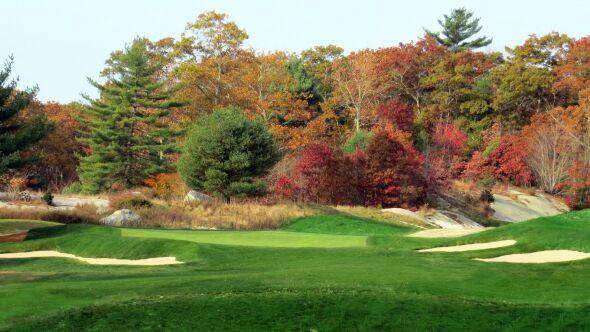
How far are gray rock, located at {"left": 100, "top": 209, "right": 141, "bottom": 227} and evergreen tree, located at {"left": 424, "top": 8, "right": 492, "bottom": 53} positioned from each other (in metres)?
51.4

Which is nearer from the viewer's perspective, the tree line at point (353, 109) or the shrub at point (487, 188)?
the shrub at point (487, 188)

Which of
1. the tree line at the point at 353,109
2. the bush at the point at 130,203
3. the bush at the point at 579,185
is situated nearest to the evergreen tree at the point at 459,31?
the tree line at the point at 353,109

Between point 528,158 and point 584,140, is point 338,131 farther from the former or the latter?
point 584,140

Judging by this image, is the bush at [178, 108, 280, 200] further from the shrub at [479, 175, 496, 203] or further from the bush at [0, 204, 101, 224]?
the shrub at [479, 175, 496, 203]

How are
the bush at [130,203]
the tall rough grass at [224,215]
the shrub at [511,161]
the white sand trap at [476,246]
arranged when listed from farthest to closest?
1. the shrub at [511,161]
2. the bush at [130,203]
3. the tall rough grass at [224,215]
4. the white sand trap at [476,246]

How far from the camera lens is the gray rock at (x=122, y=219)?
24.5 meters

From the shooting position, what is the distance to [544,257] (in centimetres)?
1443

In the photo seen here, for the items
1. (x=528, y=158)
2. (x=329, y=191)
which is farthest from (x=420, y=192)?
(x=528, y=158)

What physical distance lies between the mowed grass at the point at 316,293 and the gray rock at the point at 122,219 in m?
8.30

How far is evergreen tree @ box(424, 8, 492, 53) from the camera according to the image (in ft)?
227

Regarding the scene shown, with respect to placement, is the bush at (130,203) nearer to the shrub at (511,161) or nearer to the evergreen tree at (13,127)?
the evergreen tree at (13,127)

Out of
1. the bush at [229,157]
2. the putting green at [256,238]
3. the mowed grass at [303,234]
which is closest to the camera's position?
the putting green at [256,238]

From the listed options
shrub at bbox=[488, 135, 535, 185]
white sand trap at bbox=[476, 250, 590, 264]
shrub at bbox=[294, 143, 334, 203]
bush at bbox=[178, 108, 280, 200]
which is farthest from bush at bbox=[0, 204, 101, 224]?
shrub at bbox=[488, 135, 535, 185]

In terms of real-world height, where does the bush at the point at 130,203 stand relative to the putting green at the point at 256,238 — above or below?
above
